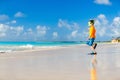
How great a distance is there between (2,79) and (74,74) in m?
2.04

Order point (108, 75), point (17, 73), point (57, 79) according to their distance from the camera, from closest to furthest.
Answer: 1. point (57, 79)
2. point (108, 75)
3. point (17, 73)

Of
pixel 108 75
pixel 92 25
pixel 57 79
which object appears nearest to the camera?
pixel 57 79

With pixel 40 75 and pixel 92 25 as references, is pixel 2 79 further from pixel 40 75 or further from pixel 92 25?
pixel 92 25

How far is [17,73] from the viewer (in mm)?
8828

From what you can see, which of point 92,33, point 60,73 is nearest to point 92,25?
point 92,33

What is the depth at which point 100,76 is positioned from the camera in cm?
808

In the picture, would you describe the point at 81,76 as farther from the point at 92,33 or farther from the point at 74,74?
the point at 92,33

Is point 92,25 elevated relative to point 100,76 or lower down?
elevated

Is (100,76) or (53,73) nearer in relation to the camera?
(100,76)

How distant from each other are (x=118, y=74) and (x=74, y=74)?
4.09 ft

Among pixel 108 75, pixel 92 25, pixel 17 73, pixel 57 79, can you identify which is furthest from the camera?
pixel 92 25

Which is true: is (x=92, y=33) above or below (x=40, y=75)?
above

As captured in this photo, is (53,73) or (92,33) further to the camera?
(92,33)

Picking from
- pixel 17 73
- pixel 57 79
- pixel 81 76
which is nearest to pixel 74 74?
pixel 81 76
